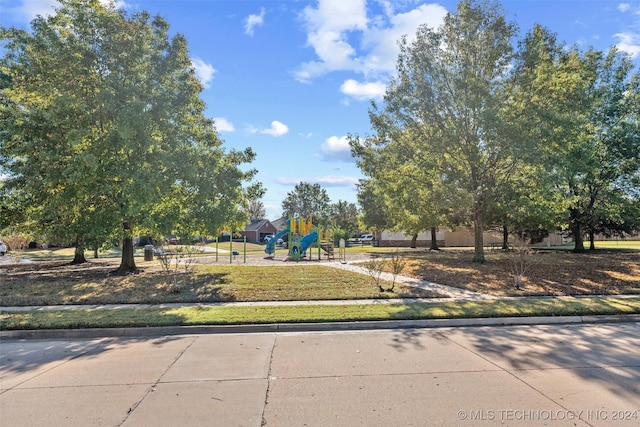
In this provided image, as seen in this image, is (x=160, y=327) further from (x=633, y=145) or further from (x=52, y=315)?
(x=633, y=145)

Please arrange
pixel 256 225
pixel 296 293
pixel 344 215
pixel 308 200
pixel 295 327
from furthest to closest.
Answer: pixel 308 200, pixel 344 215, pixel 256 225, pixel 296 293, pixel 295 327

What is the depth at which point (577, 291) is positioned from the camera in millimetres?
11648

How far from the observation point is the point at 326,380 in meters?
4.88

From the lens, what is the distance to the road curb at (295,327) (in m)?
7.46

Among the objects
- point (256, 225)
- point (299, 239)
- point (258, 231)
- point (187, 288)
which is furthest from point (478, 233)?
point (256, 225)

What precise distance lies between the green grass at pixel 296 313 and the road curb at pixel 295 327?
0.17 metres

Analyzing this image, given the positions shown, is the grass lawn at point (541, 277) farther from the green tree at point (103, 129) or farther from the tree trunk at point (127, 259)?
the tree trunk at point (127, 259)

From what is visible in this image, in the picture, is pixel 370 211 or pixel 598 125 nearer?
pixel 598 125

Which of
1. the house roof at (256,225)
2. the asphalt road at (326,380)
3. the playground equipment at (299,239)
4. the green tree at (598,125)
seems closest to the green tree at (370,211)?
the playground equipment at (299,239)

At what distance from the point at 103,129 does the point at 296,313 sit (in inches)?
414

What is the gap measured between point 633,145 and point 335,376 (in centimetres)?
2347

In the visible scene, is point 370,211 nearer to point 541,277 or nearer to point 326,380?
point 541,277

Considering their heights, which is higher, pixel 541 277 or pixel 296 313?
pixel 541 277

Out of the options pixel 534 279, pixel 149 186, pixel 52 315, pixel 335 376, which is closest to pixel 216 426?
pixel 335 376
